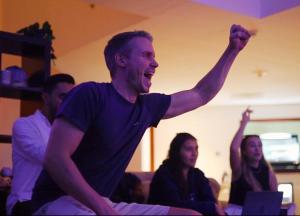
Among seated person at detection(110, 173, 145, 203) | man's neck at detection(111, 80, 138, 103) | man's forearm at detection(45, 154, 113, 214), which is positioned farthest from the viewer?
seated person at detection(110, 173, 145, 203)

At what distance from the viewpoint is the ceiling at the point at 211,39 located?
12.2 feet

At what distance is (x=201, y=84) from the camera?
1.66 metres

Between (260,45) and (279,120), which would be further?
(279,120)

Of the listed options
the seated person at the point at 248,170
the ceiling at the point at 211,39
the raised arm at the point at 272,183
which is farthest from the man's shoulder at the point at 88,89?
the raised arm at the point at 272,183

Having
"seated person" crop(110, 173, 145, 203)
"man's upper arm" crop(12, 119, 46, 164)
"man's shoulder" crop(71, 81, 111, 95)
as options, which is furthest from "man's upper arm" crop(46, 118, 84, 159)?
"seated person" crop(110, 173, 145, 203)

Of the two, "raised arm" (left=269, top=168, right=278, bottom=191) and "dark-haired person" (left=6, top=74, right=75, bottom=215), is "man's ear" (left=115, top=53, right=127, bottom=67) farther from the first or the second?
"raised arm" (left=269, top=168, right=278, bottom=191)

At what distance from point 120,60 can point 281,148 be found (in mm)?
7682

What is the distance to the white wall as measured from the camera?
8.88 metres

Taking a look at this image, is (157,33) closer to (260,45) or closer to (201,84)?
(260,45)

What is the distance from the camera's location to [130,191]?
12.5ft

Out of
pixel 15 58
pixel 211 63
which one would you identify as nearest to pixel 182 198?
pixel 15 58

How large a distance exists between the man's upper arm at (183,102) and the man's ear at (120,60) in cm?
22

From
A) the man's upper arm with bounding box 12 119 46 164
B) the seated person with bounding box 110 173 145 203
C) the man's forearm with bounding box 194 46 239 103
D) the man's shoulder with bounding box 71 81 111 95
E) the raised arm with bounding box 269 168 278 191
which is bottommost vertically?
the seated person with bounding box 110 173 145 203

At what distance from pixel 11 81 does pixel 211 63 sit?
3.27m
